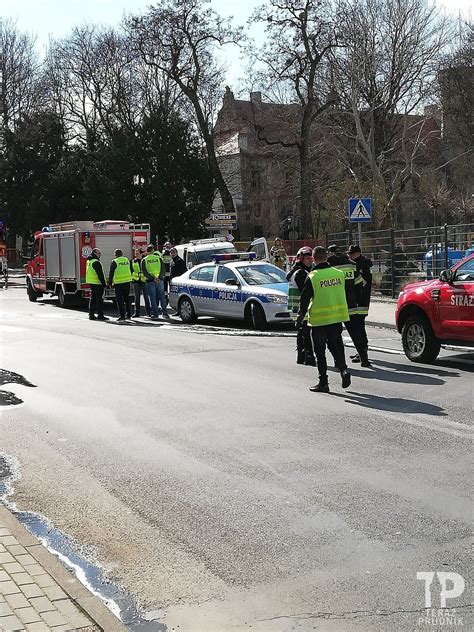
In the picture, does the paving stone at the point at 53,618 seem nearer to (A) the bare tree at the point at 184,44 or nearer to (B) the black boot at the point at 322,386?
(B) the black boot at the point at 322,386

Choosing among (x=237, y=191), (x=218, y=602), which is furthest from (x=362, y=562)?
(x=237, y=191)

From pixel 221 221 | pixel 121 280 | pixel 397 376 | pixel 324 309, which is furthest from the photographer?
pixel 221 221

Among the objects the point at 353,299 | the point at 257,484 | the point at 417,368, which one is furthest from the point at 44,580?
the point at 417,368

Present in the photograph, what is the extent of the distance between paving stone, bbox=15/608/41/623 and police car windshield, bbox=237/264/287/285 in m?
14.7

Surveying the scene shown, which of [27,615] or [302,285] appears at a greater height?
[302,285]

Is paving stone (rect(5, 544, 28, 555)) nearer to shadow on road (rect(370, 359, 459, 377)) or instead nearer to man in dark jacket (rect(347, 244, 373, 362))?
shadow on road (rect(370, 359, 459, 377))

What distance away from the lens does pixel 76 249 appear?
26.4m

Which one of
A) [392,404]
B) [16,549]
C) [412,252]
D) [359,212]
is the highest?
[359,212]

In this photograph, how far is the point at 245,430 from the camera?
8.37 metres

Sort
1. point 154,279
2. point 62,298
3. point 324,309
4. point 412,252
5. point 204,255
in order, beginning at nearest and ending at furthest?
point 324,309, point 154,279, point 412,252, point 204,255, point 62,298

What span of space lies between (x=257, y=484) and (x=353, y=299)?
583cm

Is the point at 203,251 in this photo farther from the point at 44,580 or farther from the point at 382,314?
the point at 44,580

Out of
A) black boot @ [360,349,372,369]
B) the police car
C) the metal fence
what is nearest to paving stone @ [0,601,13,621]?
black boot @ [360,349,372,369]

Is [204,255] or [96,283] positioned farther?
[204,255]
